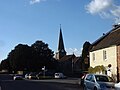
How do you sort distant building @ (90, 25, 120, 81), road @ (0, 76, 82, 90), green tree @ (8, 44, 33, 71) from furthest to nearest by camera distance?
1. green tree @ (8, 44, 33, 71)
2. distant building @ (90, 25, 120, 81)
3. road @ (0, 76, 82, 90)

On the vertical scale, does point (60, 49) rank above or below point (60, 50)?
above

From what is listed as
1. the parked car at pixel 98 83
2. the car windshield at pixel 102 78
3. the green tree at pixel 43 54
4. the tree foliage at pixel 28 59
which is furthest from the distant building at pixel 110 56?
the green tree at pixel 43 54

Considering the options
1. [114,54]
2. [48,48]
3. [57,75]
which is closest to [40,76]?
[57,75]

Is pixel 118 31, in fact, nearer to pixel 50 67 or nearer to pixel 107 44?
pixel 107 44

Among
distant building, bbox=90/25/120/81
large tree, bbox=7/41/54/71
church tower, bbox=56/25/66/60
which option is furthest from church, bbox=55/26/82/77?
distant building, bbox=90/25/120/81

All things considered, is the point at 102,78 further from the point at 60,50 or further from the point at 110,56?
the point at 60,50

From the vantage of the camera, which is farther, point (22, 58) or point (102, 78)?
point (22, 58)

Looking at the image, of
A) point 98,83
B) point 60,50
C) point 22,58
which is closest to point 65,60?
point 60,50

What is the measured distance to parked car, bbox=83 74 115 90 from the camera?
22.8 metres

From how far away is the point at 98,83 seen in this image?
23.3m

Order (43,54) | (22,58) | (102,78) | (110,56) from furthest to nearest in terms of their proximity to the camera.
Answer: (43,54)
(22,58)
(110,56)
(102,78)

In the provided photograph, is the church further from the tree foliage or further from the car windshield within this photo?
the car windshield

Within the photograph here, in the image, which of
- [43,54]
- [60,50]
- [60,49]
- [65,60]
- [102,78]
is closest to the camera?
[102,78]

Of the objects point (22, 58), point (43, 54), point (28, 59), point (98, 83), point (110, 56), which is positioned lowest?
point (98, 83)
